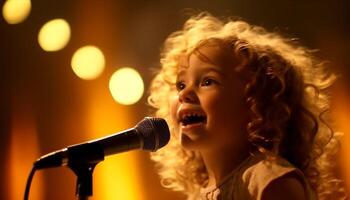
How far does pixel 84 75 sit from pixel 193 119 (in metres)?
0.61

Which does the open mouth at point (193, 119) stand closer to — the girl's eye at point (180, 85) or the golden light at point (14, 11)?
the girl's eye at point (180, 85)

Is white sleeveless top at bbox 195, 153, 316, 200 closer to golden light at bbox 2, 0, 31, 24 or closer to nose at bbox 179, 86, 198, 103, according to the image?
nose at bbox 179, 86, 198, 103

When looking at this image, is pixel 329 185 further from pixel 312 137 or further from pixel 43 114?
pixel 43 114

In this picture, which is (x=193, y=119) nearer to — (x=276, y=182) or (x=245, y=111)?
(x=245, y=111)

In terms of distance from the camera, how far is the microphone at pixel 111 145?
0.75 meters

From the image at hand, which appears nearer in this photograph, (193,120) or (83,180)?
(83,180)

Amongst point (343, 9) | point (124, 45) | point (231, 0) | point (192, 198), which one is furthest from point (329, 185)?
point (124, 45)

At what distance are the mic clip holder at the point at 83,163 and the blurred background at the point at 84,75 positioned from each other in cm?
66

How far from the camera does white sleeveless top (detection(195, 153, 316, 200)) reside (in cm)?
82

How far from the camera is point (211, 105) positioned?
3.07 feet

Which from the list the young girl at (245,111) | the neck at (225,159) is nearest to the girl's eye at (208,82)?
the young girl at (245,111)

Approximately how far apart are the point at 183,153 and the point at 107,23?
0.55m

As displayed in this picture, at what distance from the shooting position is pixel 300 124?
38.7 inches

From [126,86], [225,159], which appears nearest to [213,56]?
[225,159]
